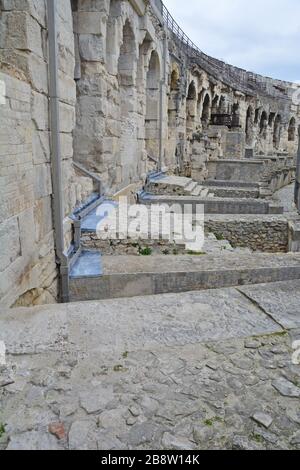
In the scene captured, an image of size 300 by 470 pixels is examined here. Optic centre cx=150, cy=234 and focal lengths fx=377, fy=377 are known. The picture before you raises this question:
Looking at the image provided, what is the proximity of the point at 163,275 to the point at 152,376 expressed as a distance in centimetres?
226

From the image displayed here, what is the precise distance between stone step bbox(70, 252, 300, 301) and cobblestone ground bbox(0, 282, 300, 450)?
1.31m

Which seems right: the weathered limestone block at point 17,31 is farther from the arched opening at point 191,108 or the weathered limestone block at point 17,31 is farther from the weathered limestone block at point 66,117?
the arched opening at point 191,108

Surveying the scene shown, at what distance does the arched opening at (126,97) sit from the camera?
27.6 ft

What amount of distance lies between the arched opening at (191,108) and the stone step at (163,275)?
41.2ft

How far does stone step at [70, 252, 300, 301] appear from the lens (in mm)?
4410

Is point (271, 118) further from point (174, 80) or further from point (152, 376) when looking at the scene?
point (152, 376)

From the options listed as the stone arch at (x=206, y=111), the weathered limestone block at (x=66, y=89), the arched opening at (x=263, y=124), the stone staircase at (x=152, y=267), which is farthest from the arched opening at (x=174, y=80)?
the arched opening at (x=263, y=124)

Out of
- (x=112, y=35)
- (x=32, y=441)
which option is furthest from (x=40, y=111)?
(x=112, y=35)

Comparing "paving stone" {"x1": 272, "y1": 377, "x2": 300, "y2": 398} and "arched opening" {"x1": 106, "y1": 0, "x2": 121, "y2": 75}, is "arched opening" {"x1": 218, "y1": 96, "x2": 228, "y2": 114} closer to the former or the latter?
"arched opening" {"x1": 106, "y1": 0, "x2": 121, "y2": 75}

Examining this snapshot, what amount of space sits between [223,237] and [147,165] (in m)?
4.18

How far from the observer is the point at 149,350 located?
94.9 inches

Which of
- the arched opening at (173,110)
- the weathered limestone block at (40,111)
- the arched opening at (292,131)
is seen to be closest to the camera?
the weathered limestone block at (40,111)
